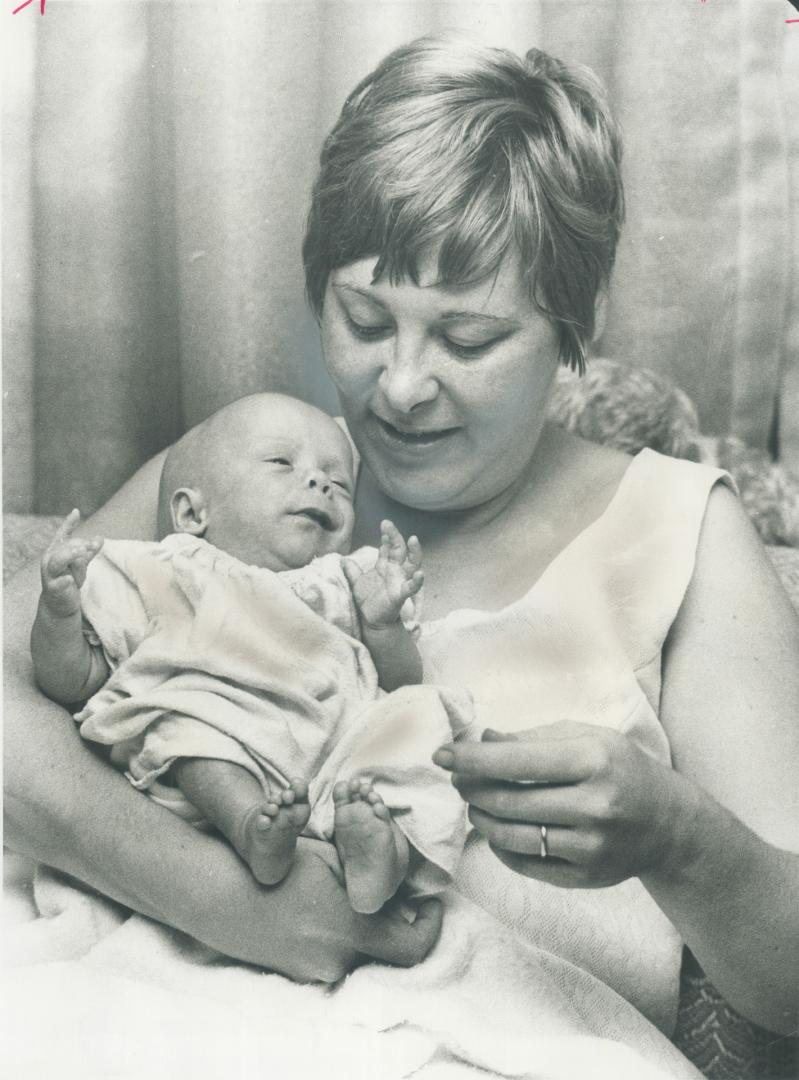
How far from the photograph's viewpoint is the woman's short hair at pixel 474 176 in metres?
1.57

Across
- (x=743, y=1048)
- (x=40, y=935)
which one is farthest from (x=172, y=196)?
(x=743, y=1048)

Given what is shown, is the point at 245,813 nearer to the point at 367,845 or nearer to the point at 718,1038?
the point at 367,845

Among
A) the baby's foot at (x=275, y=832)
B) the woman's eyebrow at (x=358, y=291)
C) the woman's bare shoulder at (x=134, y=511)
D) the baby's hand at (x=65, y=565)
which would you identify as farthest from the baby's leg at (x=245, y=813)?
the woman's eyebrow at (x=358, y=291)

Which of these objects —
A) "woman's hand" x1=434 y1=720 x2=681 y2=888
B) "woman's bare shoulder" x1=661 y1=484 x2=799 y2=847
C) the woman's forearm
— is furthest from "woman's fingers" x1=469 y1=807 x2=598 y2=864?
"woman's bare shoulder" x1=661 y1=484 x2=799 y2=847

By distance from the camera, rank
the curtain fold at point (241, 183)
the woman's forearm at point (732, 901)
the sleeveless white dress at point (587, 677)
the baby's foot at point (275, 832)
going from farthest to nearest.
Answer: the curtain fold at point (241, 183), the sleeveless white dress at point (587, 677), the woman's forearm at point (732, 901), the baby's foot at point (275, 832)

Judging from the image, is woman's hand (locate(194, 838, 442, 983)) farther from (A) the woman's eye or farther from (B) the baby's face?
(A) the woman's eye

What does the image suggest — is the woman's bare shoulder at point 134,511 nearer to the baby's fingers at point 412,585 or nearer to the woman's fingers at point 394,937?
the baby's fingers at point 412,585

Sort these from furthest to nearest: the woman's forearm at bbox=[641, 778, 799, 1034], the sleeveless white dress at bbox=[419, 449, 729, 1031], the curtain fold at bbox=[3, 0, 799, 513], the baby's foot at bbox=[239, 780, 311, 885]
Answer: the curtain fold at bbox=[3, 0, 799, 513] < the sleeveless white dress at bbox=[419, 449, 729, 1031] < the woman's forearm at bbox=[641, 778, 799, 1034] < the baby's foot at bbox=[239, 780, 311, 885]

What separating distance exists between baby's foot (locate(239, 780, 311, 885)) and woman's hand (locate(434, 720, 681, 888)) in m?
0.15

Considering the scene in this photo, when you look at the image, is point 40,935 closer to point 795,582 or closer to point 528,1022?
point 528,1022

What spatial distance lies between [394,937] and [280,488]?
0.51m

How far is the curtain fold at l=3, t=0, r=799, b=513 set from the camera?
66.9 inches

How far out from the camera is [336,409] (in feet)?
5.60

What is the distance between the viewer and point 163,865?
5.03 ft
